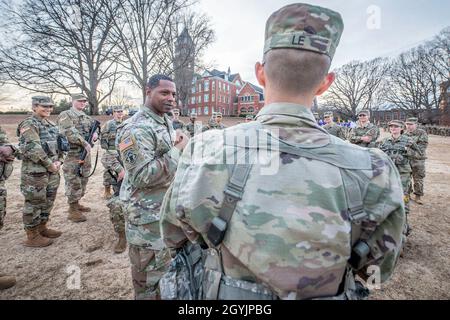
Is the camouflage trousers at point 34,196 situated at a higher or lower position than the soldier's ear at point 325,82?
lower

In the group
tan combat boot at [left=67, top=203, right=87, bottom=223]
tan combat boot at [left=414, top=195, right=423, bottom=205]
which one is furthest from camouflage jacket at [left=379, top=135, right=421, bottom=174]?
tan combat boot at [left=67, top=203, right=87, bottom=223]

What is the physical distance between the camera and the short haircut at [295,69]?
952 millimetres

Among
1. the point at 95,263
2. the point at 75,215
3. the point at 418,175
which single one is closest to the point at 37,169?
the point at 75,215

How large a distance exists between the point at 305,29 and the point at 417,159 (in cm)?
793

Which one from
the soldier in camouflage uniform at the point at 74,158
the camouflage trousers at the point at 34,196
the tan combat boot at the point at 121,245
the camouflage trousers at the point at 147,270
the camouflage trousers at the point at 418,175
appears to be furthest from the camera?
the camouflage trousers at the point at 418,175

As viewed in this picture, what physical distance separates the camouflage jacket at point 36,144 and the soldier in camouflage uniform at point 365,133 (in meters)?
7.51

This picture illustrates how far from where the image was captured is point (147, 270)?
211cm

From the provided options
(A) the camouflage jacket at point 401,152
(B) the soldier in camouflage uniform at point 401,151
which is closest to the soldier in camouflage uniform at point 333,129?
(B) the soldier in camouflage uniform at point 401,151

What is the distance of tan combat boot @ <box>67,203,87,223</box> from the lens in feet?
15.8

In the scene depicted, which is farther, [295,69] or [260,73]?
[260,73]

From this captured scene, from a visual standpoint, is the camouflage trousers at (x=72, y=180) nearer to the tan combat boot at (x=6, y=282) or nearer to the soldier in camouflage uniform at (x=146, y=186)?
the tan combat boot at (x=6, y=282)

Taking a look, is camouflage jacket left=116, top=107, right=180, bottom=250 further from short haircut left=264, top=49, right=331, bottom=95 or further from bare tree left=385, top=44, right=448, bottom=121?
bare tree left=385, top=44, right=448, bottom=121

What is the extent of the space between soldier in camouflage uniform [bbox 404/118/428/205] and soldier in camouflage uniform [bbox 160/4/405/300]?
7.16 metres

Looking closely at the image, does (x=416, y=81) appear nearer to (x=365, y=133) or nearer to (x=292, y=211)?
(x=365, y=133)
